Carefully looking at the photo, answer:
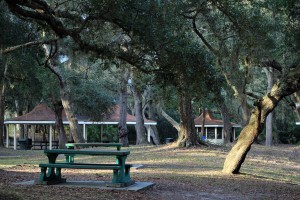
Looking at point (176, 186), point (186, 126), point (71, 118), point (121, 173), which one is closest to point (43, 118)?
point (71, 118)

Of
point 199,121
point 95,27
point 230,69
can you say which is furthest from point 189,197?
point 199,121

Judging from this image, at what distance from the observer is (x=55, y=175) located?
10.2 metres

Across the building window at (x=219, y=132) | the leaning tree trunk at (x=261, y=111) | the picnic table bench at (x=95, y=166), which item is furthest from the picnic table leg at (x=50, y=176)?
the building window at (x=219, y=132)

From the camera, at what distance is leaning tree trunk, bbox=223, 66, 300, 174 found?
464 inches

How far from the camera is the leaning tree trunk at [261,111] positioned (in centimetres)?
1178

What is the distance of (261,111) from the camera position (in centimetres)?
1266

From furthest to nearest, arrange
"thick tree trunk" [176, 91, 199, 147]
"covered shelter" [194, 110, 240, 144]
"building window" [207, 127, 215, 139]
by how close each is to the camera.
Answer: "building window" [207, 127, 215, 139] → "covered shelter" [194, 110, 240, 144] → "thick tree trunk" [176, 91, 199, 147]

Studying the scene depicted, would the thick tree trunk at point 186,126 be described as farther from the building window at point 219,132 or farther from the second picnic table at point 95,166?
the building window at point 219,132

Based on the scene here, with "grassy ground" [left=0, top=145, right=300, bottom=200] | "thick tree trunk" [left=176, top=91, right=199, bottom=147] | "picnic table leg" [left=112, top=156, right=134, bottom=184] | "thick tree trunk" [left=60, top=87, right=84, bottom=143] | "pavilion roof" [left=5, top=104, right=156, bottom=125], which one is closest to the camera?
"grassy ground" [left=0, top=145, right=300, bottom=200]

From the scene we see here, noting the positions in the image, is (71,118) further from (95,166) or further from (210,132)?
(210,132)

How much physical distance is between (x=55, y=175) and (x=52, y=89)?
63.9 feet

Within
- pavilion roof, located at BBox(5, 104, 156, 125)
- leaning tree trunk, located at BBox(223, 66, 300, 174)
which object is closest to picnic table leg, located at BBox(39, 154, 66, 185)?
leaning tree trunk, located at BBox(223, 66, 300, 174)

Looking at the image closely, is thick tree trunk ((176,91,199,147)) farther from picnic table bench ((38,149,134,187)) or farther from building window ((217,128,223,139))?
building window ((217,128,223,139))

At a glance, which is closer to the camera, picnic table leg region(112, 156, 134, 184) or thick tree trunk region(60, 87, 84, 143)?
picnic table leg region(112, 156, 134, 184)
